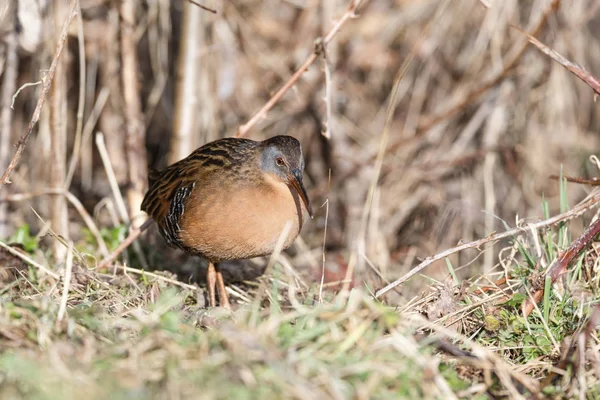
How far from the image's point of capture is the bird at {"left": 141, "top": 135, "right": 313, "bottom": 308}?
4.00m

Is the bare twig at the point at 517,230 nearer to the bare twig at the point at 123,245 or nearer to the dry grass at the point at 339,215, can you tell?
the dry grass at the point at 339,215

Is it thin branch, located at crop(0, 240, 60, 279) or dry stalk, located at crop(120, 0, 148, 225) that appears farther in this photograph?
dry stalk, located at crop(120, 0, 148, 225)

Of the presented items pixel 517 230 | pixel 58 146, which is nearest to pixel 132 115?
pixel 58 146

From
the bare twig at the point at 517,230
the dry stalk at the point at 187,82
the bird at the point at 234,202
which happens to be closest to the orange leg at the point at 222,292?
the bird at the point at 234,202

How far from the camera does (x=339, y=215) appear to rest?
724 cm

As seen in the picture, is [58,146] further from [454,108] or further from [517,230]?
[454,108]

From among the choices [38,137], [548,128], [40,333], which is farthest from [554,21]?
[40,333]

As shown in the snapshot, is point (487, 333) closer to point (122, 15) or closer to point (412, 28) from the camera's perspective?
point (122, 15)

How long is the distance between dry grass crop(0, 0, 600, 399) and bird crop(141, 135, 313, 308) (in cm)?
25

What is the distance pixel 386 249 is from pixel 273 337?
13.5ft

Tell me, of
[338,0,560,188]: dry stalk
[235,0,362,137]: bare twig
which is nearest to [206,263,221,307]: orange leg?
[235,0,362,137]: bare twig

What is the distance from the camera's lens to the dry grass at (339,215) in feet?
8.18

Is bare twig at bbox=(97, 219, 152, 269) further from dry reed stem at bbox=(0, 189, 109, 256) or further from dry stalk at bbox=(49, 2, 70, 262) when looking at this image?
dry stalk at bbox=(49, 2, 70, 262)

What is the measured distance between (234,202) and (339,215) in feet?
10.9
